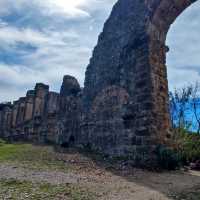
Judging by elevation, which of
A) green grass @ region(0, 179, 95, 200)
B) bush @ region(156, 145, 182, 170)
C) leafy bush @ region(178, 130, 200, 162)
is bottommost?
green grass @ region(0, 179, 95, 200)

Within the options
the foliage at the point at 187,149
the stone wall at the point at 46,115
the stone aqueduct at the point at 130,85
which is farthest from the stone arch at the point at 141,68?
the stone wall at the point at 46,115

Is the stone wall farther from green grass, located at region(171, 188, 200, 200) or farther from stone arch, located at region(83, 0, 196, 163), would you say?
green grass, located at region(171, 188, 200, 200)


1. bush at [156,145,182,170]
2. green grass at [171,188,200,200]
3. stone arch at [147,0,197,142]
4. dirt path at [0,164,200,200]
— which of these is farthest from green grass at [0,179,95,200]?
stone arch at [147,0,197,142]

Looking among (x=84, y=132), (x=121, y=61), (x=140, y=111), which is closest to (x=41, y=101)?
(x=84, y=132)

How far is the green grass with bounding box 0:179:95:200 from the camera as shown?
3.74m

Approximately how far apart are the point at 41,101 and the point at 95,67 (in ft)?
29.0

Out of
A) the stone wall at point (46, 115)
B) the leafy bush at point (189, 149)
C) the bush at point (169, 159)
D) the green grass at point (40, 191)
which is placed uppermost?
the stone wall at point (46, 115)

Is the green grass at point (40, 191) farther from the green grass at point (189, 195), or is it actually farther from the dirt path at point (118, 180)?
the green grass at point (189, 195)

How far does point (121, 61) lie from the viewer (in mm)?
8648

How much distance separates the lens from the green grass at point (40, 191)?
12.3 ft

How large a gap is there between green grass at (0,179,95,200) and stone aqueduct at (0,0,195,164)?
A: 9.83 feet

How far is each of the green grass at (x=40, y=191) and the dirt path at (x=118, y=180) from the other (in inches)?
8.9

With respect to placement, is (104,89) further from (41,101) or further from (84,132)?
(41,101)

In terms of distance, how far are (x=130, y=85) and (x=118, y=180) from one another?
135 inches
